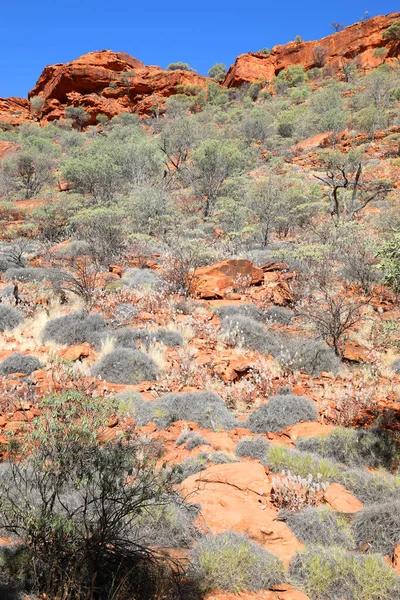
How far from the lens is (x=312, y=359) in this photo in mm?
6535

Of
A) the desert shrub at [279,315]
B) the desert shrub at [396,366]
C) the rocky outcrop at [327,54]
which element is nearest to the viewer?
the desert shrub at [396,366]

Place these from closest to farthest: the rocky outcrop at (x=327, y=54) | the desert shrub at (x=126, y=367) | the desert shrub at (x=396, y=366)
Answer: the desert shrub at (x=126, y=367) < the desert shrub at (x=396, y=366) < the rocky outcrop at (x=327, y=54)

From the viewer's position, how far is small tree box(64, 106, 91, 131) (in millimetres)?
48500

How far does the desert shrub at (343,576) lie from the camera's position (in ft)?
7.64

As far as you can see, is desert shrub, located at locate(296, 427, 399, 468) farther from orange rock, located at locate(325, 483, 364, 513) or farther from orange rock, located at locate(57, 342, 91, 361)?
orange rock, located at locate(57, 342, 91, 361)

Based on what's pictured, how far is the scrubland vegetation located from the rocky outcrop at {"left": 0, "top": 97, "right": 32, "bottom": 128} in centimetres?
3796

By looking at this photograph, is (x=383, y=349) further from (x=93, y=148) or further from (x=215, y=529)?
(x=93, y=148)

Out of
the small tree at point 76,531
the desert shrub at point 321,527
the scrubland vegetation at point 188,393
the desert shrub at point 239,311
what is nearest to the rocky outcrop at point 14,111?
A: the scrubland vegetation at point 188,393

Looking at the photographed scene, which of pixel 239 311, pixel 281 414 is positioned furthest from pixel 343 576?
pixel 239 311

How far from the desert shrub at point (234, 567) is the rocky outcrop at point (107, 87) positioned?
53445mm

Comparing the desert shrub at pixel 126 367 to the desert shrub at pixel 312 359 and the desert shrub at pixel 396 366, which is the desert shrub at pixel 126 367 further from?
the desert shrub at pixel 396 366

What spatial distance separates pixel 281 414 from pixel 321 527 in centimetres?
196

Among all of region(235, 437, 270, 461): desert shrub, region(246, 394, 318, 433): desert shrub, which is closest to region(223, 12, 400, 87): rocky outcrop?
region(246, 394, 318, 433): desert shrub

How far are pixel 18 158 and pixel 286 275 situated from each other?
23.1 m
